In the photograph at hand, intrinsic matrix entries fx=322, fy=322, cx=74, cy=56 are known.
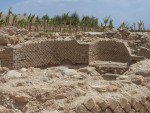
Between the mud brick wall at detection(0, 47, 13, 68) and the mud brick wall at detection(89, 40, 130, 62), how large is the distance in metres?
4.00

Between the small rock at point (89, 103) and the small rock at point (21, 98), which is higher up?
the small rock at point (21, 98)

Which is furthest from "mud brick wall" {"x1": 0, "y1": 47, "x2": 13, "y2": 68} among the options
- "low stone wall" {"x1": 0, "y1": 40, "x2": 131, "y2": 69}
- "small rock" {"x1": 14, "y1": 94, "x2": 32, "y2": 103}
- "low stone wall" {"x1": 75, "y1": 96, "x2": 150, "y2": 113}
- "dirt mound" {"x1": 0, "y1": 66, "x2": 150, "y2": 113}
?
"small rock" {"x1": 14, "y1": 94, "x2": 32, "y2": 103}

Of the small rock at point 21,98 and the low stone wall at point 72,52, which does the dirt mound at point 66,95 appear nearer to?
the small rock at point 21,98

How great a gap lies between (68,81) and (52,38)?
38.1 ft

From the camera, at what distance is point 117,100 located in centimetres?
471

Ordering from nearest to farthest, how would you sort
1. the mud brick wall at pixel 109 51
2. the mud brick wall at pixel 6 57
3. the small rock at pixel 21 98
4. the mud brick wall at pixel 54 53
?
the small rock at pixel 21 98 < the mud brick wall at pixel 6 57 < the mud brick wall at pixel 54 53 < the mud brick wall at pixel 109 51

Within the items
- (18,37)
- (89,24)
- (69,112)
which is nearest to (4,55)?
(18,37)

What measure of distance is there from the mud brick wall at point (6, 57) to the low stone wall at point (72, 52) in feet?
3.21

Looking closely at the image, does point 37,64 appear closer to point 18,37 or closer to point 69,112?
point 18,37

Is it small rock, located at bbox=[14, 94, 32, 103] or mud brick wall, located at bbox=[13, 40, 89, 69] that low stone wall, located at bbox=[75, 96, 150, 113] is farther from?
mud brick wall, located at bbox=[13, 40, 89, 69]

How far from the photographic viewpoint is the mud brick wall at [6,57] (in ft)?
43.7

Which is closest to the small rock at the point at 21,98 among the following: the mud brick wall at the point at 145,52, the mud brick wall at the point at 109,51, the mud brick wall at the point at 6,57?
the mud brick wall at the point at 6,57

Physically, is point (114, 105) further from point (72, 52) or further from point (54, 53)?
point (54, 53)

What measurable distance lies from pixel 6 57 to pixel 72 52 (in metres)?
3.57
